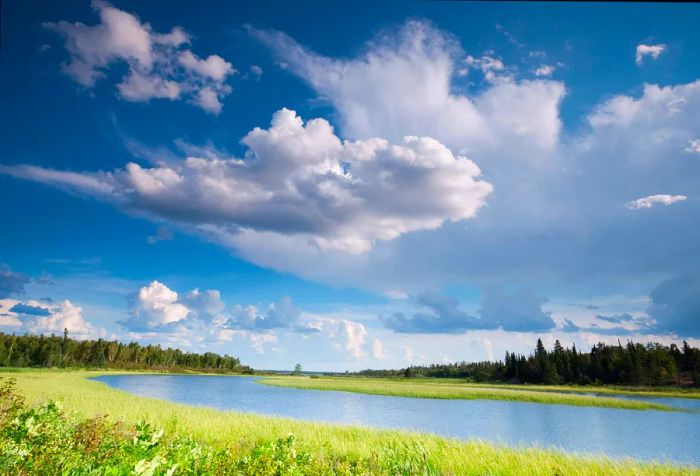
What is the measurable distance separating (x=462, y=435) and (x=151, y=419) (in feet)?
62.6

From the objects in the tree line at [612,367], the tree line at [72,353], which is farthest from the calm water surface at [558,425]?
the tree line at [72,353]

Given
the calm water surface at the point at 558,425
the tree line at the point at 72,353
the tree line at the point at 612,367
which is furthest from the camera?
the tree line at the point at 72,353

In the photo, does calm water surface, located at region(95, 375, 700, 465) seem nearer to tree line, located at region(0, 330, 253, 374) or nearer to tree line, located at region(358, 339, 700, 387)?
tree line, located at region(358, 339, 700, 387)

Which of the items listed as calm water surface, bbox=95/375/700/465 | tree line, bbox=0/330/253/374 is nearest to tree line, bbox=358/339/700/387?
calm water surface, bbox=95/375/700/465

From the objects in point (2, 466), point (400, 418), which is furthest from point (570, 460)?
point (400, 418)

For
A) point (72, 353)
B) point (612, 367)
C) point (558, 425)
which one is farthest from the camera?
point (72, 353)

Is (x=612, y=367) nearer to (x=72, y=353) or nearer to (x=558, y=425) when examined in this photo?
(x=558, y=425)

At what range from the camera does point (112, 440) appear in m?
12.0

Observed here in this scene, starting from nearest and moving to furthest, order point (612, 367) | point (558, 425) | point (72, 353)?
point (558, 425)
point (612, 367)
point (72, 353)

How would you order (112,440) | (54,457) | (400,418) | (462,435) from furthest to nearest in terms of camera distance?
1. (400,418)
2. (462,435)
3. (112,440)
4. (54,457)

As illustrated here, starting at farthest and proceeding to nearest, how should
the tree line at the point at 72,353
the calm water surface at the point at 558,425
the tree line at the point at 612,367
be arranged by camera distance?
the tree line at the point at 72,353 → the tree line at the point at 612,367 → the calm water surface at the point at 558,425

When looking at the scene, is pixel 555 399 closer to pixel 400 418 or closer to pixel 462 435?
pixel 400 418

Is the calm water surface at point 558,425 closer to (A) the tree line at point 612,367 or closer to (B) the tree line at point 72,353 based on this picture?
(A) the tree line at point 612,367

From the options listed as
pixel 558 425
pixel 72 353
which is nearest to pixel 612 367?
pixel 558 425
